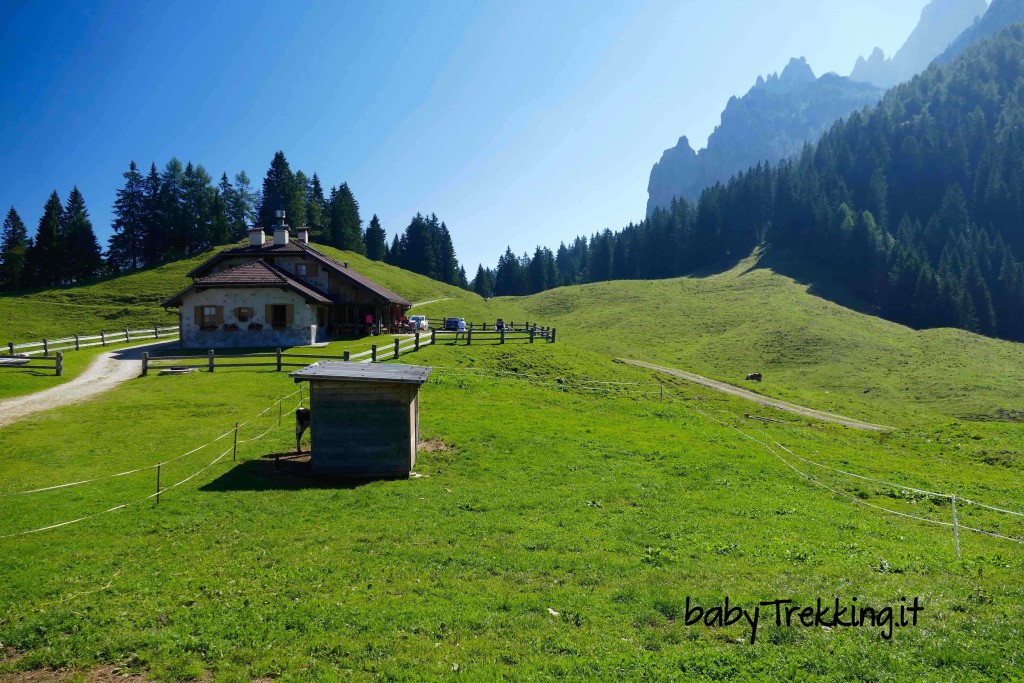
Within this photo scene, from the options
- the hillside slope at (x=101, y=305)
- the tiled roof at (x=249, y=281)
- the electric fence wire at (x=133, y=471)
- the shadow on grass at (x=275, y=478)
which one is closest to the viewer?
the electric fence wire at (x=133, y=471)

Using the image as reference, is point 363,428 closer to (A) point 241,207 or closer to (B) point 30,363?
(B) point 30,363

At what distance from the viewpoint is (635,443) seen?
22781mm

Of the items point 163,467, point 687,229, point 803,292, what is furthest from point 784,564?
point 687,229

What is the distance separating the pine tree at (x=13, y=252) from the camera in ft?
288

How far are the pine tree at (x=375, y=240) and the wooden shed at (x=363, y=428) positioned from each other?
4558 inches

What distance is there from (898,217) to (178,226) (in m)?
167

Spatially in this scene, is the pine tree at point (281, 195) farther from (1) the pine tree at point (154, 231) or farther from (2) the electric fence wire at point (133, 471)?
(2) the electric fence wire at point (133, 471)

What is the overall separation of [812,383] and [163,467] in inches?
2232

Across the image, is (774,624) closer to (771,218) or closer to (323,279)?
(323,279)

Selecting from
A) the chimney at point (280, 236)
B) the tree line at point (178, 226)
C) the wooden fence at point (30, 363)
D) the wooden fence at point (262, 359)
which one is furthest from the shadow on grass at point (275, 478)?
the tree line at point (178, 226)

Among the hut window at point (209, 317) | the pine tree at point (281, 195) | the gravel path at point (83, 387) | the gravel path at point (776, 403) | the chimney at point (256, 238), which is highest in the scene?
the pine tree at point (281, 195)

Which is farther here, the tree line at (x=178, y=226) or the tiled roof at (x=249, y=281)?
the tree line at (x=178, y=226)

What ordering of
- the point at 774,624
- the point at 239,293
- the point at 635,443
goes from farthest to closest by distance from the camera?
the point at 239,293 → the point at 635,443 → the point at 774,624

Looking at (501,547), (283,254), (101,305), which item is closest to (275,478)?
(501,547)
